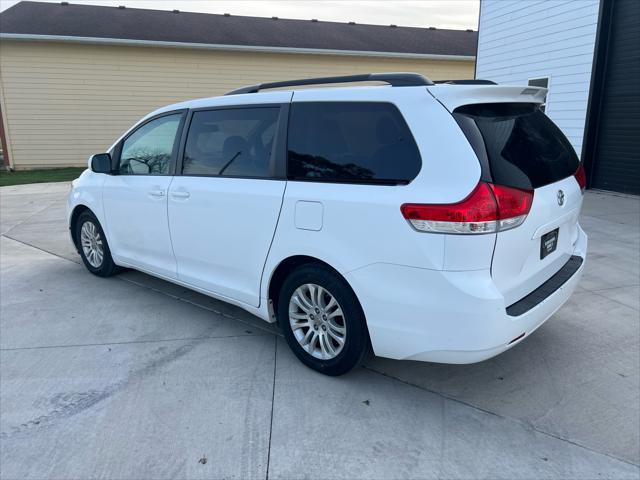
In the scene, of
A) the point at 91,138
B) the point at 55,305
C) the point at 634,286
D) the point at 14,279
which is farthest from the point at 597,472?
the point at 91,138

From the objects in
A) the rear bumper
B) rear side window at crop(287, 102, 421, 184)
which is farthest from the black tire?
the rear bumper

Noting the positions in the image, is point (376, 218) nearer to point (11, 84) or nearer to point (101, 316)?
point (101, 316)

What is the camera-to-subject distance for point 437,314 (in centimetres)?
274

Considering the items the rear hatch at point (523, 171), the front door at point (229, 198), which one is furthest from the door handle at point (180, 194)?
the rear hatch at point (523, 171)

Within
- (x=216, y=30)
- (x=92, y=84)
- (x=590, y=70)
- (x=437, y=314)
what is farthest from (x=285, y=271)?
(x=216, y=30)

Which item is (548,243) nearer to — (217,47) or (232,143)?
(232,143)

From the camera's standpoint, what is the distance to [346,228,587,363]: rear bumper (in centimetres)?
267

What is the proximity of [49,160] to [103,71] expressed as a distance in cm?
336

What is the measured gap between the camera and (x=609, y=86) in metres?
10.1

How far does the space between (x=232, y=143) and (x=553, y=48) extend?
950cm

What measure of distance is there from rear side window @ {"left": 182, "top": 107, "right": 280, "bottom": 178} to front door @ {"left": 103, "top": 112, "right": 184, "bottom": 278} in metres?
0.25

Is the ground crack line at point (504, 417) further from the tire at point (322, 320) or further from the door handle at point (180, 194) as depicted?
the door handle at point (180, 194)

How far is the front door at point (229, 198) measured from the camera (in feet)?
11.6

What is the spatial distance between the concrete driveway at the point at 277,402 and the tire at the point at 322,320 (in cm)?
16
